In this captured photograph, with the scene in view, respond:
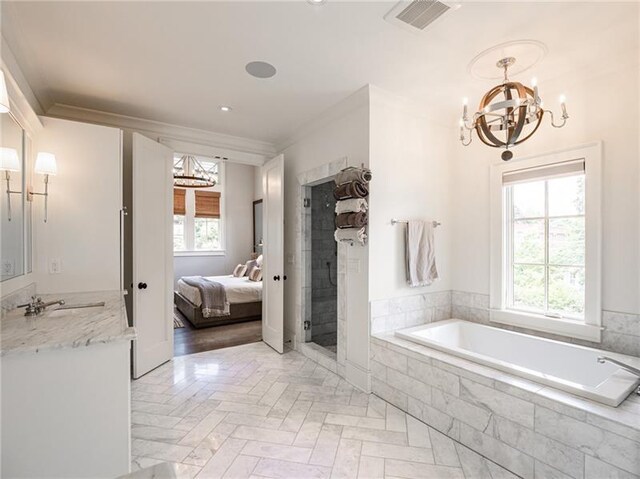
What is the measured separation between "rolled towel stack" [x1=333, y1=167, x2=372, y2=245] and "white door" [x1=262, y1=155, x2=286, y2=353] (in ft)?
3.75

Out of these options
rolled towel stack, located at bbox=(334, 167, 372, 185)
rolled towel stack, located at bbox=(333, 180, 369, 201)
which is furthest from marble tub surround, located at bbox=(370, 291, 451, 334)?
rolled towel stack, located at bbox=(334, 167, 372, 185)

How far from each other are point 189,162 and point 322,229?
2.58 m

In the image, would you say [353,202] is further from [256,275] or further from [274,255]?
[256,275]

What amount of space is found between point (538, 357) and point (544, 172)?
5.29 feet

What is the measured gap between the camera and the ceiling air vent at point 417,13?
1.81m

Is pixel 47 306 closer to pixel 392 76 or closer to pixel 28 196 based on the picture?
pixel 28 196

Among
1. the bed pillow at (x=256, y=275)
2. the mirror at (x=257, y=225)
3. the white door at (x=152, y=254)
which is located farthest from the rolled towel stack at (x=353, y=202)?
the mirror at (x=257, y=225)

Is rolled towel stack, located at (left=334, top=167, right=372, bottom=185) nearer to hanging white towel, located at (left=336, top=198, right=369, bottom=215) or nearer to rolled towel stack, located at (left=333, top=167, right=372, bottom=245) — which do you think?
rolled towel stack, located at (left=333, top=167, right=372, bottom=245)

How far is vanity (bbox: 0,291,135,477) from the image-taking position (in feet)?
4.58

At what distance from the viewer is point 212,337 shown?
4.58m

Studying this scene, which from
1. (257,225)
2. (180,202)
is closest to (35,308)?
(180,202)

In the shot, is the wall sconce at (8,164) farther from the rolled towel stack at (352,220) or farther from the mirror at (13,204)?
the rolled towel stack at (352,220)

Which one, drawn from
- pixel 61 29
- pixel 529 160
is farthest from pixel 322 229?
pixel 61 29

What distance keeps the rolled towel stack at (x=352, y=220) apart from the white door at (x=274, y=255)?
3.77ft
